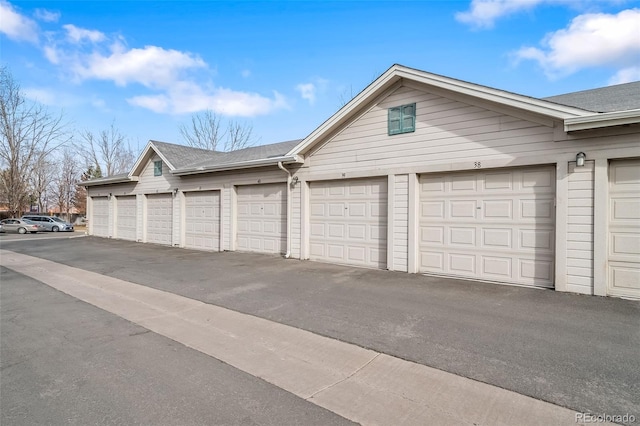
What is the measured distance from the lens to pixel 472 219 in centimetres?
750

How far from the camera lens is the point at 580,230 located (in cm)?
625

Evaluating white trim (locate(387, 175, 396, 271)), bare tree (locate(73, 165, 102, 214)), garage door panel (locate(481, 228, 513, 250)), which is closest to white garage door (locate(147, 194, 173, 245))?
white trim (locate(387, 175, 396, 271))

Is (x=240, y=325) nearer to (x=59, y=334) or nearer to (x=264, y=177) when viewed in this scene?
(x=59, y=334)

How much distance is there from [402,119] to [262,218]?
5758mm

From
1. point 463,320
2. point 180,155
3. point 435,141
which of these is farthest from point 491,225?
point 180,155

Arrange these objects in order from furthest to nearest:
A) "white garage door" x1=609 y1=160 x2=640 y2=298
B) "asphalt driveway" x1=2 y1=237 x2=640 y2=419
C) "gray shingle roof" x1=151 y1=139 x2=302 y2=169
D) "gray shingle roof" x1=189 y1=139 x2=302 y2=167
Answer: "gray shingle roof" x1=151 y1=139 x2=302 y2=169
"gray shingle roof" x1=189 y1=139 x2=302 y2=167
"white garage door" x1=609 y1=160 x2=640 y2=298
"asphalt driveway" x1=2 y1=237 x2=640 y2=419

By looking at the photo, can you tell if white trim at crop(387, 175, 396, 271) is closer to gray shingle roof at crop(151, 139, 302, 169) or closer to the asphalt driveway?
the asphalt driveway

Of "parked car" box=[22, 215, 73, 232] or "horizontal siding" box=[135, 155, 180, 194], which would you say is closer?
"horizontal siding" box=[135, 155, 180, 194]

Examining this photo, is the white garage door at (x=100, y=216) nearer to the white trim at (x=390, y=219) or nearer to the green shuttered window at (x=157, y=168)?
the green shuttered window at (x=157, y=168)

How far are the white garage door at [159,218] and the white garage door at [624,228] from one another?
1496 cm

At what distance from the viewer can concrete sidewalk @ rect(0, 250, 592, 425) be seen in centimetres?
271

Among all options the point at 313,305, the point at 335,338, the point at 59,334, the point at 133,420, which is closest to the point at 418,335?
the point at 335,338

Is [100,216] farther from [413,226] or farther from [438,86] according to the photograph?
[438,86]

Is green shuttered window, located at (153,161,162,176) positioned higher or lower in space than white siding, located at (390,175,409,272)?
higher
